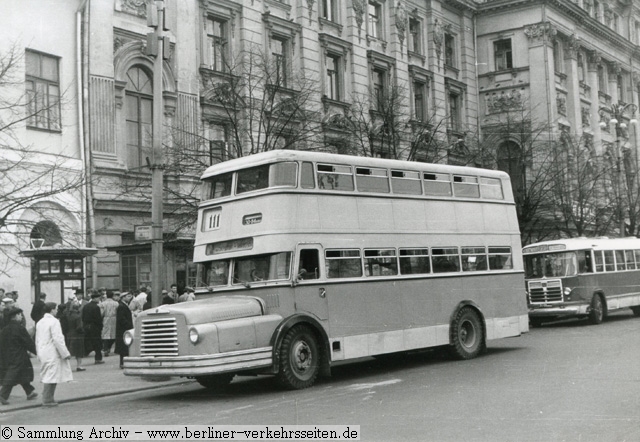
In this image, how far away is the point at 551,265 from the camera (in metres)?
26.6

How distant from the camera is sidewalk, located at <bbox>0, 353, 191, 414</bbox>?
14320mm

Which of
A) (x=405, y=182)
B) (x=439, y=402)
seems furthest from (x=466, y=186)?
(x=439, y=402)

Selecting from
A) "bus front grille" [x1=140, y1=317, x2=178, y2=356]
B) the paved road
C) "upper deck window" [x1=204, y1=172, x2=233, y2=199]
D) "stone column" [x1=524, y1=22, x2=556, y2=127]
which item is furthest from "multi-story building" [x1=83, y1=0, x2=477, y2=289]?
"stone column" [x1=524, y1=22, x2=556, y2=127]

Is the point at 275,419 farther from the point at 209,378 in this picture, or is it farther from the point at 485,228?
the point at 485,228

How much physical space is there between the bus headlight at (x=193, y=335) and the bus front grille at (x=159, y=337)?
30 centimetres

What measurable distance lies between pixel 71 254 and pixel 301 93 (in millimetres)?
Result: 9456

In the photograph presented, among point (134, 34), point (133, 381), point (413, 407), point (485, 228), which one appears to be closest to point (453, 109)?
point (134, 34)

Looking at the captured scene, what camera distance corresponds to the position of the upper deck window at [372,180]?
52.4 ft

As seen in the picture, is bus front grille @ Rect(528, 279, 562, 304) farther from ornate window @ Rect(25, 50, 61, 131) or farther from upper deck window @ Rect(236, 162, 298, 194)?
ornate window @ Rect(25, 50, 61, 131)

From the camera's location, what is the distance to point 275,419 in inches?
427

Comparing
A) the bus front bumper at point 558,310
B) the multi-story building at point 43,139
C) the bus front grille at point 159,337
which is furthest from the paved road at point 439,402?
the bus front bumper at point 558,310

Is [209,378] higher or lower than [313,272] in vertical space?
lower

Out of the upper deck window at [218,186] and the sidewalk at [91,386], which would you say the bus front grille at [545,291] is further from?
the upper deck window at [218,186]

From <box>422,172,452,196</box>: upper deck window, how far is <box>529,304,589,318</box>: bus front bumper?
9.83m
